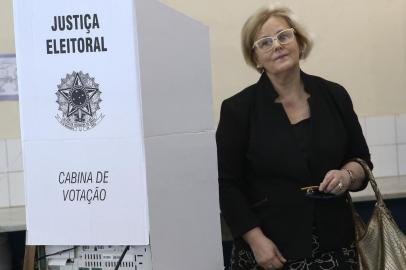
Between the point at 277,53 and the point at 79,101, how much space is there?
747 millimetres

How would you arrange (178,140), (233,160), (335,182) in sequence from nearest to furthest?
(178,140), (335,182), (233,160)

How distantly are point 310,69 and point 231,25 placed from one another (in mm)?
469

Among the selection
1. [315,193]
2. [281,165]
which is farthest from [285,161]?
[315,193]

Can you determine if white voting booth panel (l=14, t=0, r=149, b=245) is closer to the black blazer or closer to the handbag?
the black blazer

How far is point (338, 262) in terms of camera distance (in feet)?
5.84

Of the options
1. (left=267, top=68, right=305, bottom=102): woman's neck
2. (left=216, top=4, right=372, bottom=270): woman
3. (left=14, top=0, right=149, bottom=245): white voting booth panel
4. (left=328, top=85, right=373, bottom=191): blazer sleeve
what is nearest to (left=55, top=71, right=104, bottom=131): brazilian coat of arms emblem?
(left=14, top=0, right=149, bottom=245): white voting booth panel

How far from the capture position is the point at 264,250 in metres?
1.75

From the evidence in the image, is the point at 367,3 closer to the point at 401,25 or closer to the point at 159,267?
the point at 401,25

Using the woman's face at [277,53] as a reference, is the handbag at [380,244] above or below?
below

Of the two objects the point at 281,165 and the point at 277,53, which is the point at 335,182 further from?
the point at 277,53

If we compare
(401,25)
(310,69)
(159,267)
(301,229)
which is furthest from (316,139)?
(401,25)

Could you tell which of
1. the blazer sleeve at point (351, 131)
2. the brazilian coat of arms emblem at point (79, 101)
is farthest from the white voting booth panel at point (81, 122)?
the blazer sleeve at point (351, 131)

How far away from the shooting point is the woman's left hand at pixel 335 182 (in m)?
1.71

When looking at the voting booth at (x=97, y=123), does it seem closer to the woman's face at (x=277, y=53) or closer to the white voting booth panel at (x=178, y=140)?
the white voting booth panel at (x=178, y=140)
